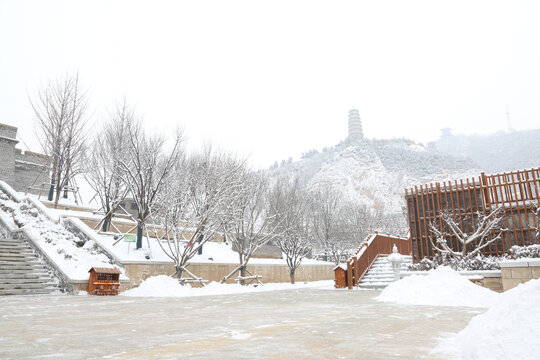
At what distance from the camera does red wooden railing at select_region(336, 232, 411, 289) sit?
1661 centimetres

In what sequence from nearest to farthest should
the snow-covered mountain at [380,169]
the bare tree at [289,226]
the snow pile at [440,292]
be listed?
the snow pile at [440,292] → the bare tree at [289,226] → the snow-covered mountain at [380,169]

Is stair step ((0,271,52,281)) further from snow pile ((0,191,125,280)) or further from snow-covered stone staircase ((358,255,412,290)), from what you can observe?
snow-covered stone staircase ((358,255,412,290))

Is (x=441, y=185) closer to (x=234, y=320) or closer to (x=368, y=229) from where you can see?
(x=234, y=320)

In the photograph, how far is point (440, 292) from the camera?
9.52 metres

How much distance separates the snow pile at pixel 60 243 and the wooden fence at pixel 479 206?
13794 millimetres

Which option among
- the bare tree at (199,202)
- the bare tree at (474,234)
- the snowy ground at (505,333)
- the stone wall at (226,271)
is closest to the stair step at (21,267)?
the stone wall at (226,271)

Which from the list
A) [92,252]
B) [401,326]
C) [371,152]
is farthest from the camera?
[371,152]

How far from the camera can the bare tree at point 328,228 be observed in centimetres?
3450

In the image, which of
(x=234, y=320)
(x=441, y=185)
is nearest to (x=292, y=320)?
(x=234, y=320)

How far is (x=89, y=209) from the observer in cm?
2681

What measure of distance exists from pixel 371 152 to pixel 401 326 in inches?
5551

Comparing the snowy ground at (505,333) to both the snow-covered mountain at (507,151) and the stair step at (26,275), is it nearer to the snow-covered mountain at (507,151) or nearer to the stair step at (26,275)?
the stair step at (26,275)

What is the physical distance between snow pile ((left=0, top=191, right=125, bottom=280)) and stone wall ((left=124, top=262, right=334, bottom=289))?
2.97ft

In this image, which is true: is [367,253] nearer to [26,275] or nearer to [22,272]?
[26,275]
